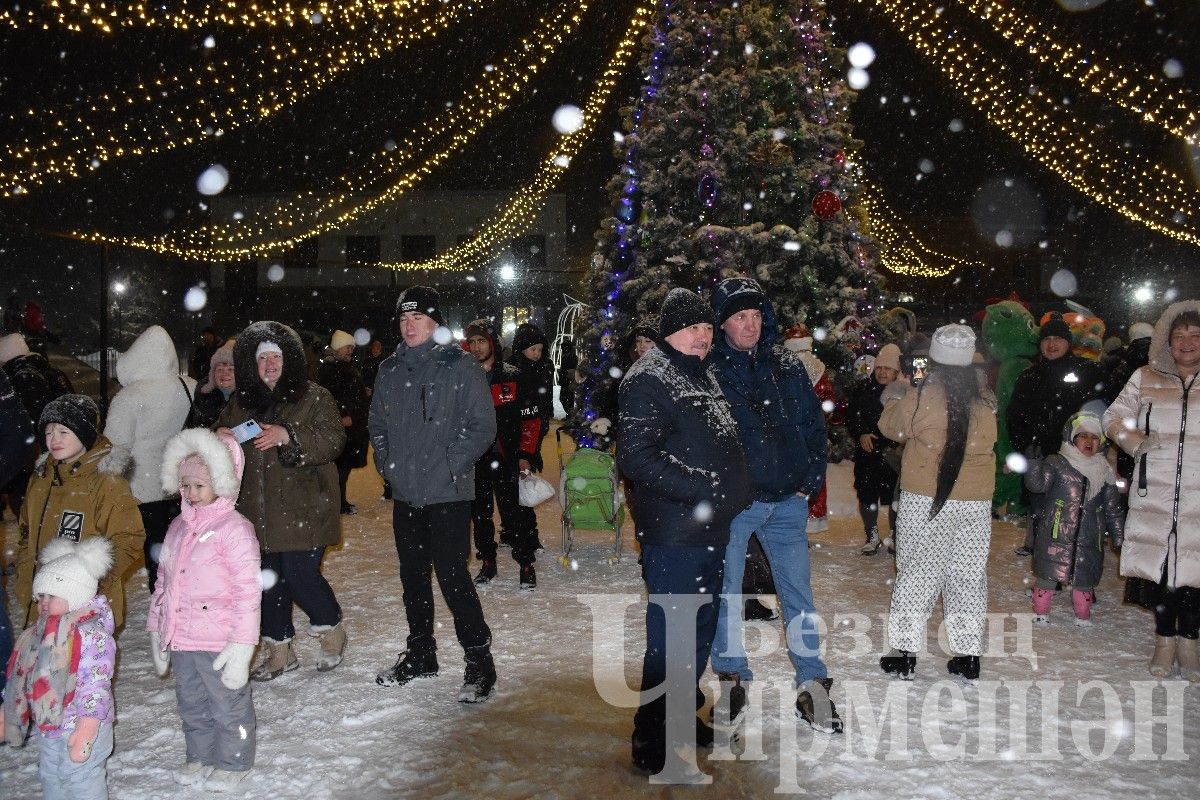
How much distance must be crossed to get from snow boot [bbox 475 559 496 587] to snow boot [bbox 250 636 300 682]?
7.10 feet

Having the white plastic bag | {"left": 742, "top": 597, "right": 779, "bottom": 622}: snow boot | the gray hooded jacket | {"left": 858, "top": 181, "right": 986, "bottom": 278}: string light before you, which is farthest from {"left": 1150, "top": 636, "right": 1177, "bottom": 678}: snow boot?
{"left": 858, "top": 181, "right": 986, "bottom": 278}: string light

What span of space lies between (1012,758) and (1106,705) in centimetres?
97

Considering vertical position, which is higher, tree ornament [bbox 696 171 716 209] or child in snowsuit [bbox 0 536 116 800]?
tree ornament [bbox 696 171 716 209]

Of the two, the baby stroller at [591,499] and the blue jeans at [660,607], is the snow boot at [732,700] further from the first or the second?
the baby stroller at [591,499]

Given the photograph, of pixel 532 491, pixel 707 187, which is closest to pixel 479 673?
pixel 532 491

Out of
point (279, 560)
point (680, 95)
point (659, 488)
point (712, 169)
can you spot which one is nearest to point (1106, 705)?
point (659, 488)

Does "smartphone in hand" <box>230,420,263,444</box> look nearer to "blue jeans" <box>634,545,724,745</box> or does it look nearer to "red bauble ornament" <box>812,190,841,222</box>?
"blue jeans" <box>634,545,724,745</box>

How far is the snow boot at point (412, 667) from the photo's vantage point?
475 centimetres

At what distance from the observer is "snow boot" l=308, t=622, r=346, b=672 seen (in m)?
4.96

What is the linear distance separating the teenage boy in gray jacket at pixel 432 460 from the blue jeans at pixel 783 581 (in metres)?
1.28

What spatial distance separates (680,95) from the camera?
11266 millimetres

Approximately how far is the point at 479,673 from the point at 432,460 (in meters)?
1.15

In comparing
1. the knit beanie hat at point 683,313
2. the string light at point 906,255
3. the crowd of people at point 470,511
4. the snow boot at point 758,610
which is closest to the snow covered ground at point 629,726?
the crowd of people at point 470,511

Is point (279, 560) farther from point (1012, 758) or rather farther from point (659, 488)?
point (1012, 758)
